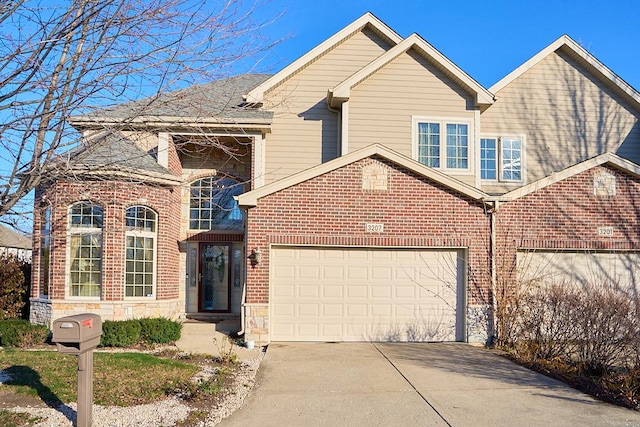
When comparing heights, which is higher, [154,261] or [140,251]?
[140,251]

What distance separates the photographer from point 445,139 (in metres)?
13.9

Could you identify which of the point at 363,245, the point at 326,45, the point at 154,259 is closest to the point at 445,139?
the point at 326,45

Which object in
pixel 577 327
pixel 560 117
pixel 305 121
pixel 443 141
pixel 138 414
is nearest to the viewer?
pixel 138 414

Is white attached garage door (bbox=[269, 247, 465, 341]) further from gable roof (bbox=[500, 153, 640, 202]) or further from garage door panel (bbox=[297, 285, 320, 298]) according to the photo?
gable roof (bbox=[500, 153, 640, 202])

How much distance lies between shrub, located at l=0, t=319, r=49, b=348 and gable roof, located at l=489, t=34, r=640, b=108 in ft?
43.2

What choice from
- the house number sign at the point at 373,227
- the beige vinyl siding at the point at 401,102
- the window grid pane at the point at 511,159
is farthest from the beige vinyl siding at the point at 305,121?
the window grid pane at the point at 511,159

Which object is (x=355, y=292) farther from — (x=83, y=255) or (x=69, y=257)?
(x=69, y=257)

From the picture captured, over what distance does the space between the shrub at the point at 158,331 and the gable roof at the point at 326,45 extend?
615 cm

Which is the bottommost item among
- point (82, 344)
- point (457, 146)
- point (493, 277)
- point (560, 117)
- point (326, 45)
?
point (82, 344)

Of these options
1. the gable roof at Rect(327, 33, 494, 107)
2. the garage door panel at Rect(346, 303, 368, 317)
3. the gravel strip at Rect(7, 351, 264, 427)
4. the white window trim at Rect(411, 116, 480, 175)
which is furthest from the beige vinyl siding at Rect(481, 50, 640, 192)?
the gravel strip at Rect(7, 351, 264, 427)

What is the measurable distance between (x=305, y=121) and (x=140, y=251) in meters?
5.56

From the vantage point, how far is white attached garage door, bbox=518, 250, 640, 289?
11.5 metres

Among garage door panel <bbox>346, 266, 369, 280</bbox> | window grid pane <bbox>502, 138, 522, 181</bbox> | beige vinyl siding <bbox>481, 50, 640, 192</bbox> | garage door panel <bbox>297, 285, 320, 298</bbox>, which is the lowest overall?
garage door panel <bbox>297, 285, 320, 298</bbox>

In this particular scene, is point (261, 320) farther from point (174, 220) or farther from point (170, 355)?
point (174, 220)
